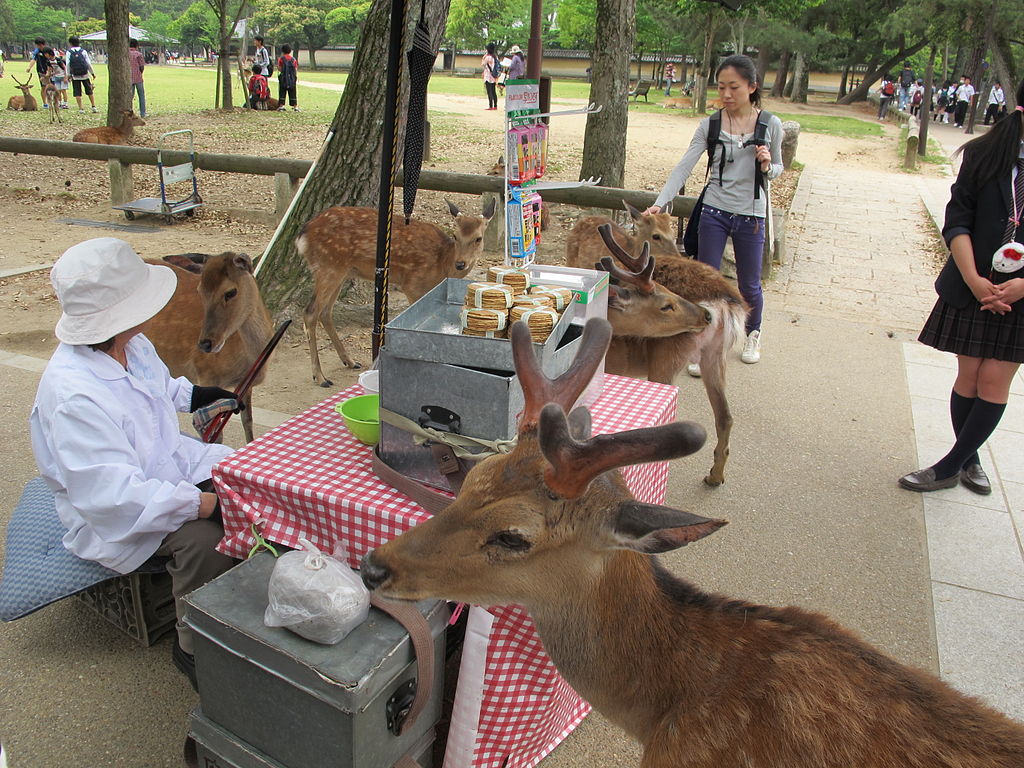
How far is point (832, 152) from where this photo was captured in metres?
20.8

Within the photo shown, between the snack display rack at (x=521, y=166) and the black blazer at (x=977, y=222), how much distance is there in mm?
1989

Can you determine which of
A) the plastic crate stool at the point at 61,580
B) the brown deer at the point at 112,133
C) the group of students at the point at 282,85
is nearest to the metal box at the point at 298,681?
the plastic crate stool at the point at 61,580

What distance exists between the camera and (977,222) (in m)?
3.97

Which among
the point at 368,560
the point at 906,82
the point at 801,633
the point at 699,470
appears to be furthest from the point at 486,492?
the point at 906,82

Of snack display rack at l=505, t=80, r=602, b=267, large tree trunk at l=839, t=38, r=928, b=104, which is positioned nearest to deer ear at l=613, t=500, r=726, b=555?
snack display rack at l=505, t=80, r=602, b=267

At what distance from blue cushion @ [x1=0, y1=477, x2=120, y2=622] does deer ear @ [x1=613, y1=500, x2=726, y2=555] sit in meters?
1.84

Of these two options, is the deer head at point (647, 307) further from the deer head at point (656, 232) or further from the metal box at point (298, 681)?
the metal box at point (298, 681)

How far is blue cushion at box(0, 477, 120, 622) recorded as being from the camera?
2.60m

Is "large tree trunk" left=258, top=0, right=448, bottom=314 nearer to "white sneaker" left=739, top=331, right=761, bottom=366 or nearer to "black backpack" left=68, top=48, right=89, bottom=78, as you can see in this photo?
"white sneaker" left=739, top=331, right=761, bottom=366

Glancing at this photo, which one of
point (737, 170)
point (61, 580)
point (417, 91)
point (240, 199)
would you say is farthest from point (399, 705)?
point (240, 199)

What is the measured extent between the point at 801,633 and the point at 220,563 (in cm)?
183

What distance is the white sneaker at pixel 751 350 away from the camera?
21.2 feet

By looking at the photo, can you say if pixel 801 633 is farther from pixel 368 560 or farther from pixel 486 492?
pixel 368 560

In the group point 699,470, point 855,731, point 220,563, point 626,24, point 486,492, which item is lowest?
point 699,470
